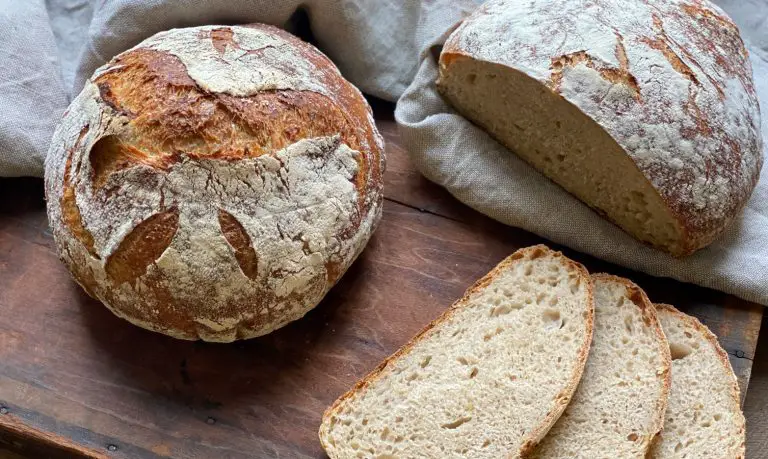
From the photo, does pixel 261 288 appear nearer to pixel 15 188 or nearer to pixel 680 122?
pixel 15 188

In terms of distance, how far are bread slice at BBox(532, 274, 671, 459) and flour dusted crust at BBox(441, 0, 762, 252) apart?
0.31m

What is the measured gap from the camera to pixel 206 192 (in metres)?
1.91

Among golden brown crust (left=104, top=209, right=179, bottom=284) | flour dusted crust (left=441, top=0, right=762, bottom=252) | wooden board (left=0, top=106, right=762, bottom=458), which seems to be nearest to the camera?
golden brown crust (left=104, top=209, right=179, bottom=284)

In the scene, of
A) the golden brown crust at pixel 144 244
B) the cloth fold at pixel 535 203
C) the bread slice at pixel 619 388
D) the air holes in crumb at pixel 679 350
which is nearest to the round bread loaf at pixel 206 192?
the golden brown crust at pixel 144 244

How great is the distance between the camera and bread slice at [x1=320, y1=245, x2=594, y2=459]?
1.95m

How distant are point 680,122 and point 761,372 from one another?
1.01 metres

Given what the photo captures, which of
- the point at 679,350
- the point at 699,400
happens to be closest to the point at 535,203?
the point at 679,350

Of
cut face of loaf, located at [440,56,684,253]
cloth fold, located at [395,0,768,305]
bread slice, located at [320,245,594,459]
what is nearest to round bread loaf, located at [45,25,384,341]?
bread slice, located at [320,245,594,459]

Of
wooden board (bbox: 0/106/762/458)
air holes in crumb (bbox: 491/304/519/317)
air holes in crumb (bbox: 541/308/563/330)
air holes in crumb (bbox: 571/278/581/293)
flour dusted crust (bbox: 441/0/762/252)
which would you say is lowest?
wooden board (bbox: 0/106/762/458)

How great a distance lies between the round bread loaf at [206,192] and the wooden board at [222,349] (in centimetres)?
16

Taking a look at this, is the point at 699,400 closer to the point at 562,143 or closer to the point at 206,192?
the point at 562,143

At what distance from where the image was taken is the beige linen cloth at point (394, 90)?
235cm

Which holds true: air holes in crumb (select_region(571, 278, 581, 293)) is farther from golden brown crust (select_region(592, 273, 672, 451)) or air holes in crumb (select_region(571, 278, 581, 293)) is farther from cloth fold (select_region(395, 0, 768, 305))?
cloth fold (select_region(395, 0, 768, 305))

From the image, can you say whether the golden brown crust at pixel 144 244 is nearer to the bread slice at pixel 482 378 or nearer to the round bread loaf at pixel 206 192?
the round bread loaf at pixel 206 192
